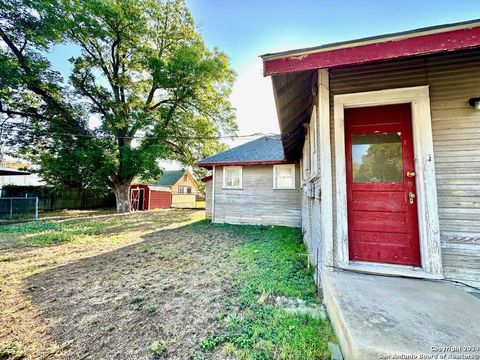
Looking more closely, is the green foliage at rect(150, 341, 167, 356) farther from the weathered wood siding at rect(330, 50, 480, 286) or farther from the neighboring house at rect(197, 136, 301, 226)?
the neighboring house at rect(197, 136, 301, 226)

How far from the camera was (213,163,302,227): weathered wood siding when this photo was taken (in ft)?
25.8

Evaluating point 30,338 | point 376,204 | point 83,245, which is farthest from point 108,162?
point 376,204

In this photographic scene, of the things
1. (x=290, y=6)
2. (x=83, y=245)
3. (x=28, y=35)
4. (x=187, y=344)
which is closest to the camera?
(x=187, y=344)

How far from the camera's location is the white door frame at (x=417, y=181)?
198 cm

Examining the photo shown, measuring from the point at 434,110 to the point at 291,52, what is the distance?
162 cm

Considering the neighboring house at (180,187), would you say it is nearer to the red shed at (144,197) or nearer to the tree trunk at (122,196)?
the red shed at (144,197)

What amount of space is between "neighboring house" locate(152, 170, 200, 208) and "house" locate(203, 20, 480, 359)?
19.7 meters

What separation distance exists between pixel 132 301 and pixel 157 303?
337mm

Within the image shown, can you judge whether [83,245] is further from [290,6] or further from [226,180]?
[290,6]

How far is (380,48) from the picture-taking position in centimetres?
177

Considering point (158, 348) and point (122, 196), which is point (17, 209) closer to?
point (122, 196)

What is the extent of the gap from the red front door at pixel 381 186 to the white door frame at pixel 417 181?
3.2 inches

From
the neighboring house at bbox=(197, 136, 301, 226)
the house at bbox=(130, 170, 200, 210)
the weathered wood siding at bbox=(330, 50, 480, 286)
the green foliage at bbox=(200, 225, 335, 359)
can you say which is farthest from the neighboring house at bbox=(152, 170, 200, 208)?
the weathered wood siding at bbox=(330, 50, 480, 286)

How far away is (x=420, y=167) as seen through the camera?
205cm
